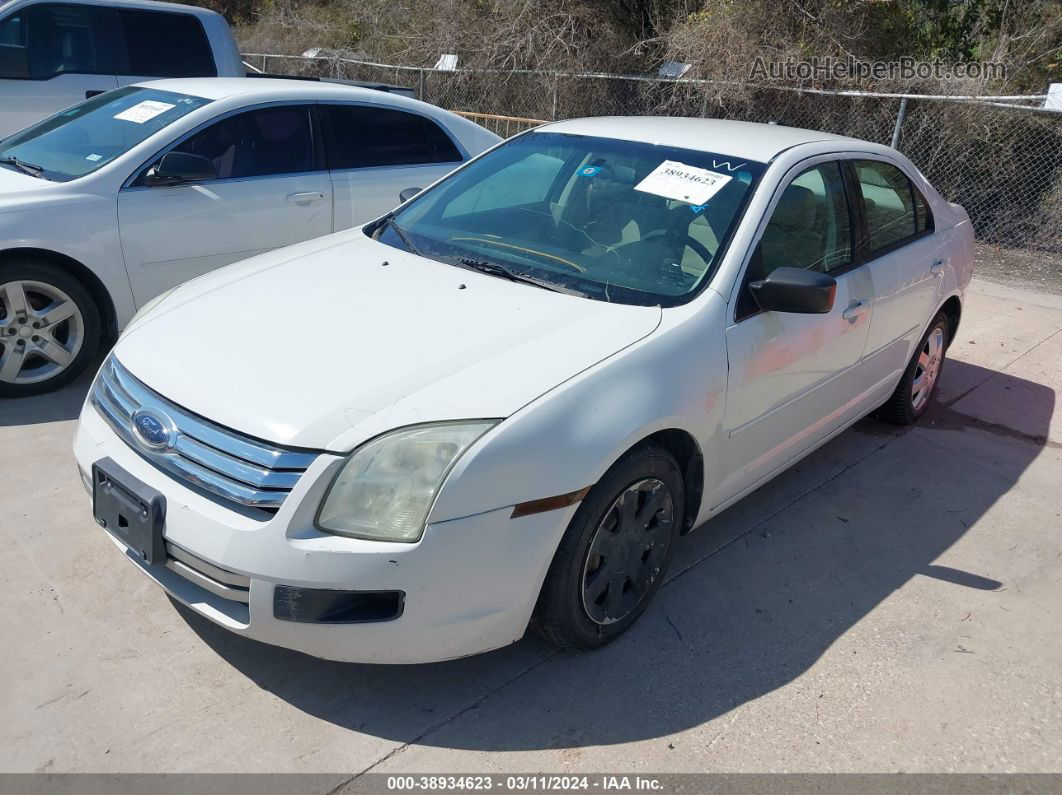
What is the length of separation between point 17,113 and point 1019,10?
1123cm

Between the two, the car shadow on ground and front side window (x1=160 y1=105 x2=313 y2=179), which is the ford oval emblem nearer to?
the car shadow on ground

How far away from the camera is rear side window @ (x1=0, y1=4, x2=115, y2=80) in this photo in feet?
24.1

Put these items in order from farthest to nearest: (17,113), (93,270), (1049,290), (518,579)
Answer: (1049,290)
(17,113)
(93,270)
(518,579)

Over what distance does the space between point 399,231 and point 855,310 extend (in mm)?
1982

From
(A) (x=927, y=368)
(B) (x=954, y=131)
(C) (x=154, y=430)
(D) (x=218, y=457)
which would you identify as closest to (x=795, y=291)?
(D) (x=218, y=457)

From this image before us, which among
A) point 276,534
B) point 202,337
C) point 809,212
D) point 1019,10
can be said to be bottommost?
point 276,534

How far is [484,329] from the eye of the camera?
3037mm

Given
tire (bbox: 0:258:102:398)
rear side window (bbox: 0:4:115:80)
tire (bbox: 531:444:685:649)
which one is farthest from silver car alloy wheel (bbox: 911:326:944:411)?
rear side window (bbox: 0:4:115:80)

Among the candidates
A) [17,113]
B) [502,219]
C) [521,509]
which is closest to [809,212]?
[502,219]

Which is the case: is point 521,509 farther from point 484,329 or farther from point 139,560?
point 139,560

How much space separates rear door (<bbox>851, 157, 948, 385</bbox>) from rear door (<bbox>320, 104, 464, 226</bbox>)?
2869mm

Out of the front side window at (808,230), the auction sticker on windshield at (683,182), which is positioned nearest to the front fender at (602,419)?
the front side window at (808,230)

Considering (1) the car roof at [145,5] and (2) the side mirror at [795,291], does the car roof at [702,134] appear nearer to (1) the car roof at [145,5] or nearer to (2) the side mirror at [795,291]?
(2) the side mirror at [795,291]

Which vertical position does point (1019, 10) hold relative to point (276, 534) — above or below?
above
